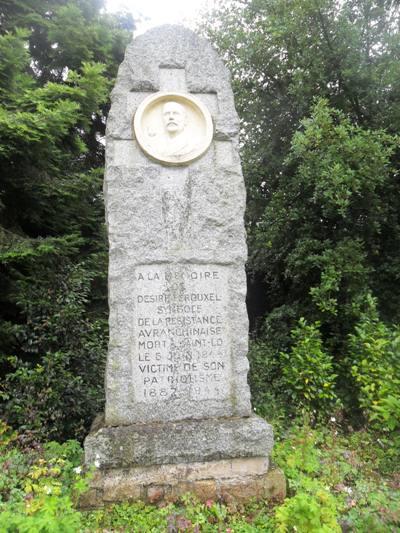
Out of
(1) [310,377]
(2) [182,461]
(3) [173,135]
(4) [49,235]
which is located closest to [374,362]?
(1) [310,377]

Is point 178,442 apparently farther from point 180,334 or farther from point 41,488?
point 41,488

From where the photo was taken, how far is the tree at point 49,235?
4.42m

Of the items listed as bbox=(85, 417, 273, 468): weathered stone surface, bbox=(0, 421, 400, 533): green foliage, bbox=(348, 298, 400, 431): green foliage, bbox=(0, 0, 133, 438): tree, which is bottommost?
bbox=(0, 421, 400, 533): green foliage

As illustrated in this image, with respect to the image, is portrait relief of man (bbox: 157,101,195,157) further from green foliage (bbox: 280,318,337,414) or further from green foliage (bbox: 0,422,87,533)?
green foliage (bbox: 280,318,337,414)

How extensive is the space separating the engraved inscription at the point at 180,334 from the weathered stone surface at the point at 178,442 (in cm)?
24

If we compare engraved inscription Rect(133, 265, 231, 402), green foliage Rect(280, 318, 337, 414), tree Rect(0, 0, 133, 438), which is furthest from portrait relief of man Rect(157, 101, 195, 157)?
green foliage Rect(280, 318, 337, 414)

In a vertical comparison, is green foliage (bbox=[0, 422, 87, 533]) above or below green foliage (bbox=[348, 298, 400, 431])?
below

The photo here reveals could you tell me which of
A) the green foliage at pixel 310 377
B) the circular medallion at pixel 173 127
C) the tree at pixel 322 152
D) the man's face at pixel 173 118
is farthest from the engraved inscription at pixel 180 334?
the tree at pixel 322 152

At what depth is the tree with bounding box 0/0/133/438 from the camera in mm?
4422

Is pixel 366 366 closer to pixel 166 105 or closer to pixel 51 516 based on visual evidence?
pixel 166 105

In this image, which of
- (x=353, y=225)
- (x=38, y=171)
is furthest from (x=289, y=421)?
(x=38, y=171)

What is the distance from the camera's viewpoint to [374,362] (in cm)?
490

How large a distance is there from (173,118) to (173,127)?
0.25ft

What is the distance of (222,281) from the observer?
3.68 meters
